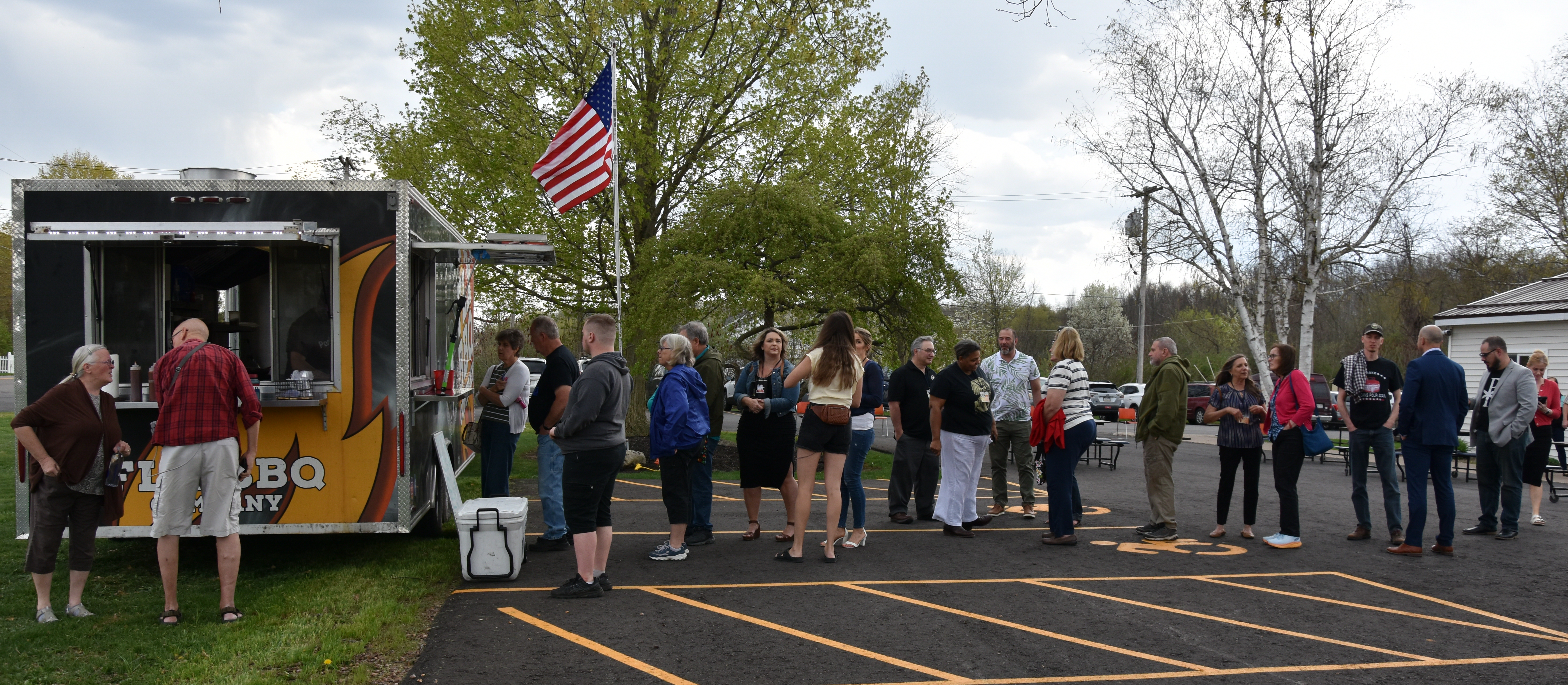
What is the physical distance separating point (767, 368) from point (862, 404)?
4.05 feet

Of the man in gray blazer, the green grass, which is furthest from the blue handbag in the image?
the green grass

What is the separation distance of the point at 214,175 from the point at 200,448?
2.09m

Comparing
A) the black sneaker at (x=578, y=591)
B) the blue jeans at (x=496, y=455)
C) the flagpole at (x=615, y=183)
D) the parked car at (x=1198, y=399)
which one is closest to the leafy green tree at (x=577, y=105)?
the flagpole at (x=615, y=183)

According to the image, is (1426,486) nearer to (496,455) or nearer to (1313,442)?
(1313,442)

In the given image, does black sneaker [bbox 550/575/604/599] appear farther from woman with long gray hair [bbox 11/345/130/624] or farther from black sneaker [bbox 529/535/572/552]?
woman with long gray hair [bbox 11/345/130/624]

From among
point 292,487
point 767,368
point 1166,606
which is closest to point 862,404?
point 767,368

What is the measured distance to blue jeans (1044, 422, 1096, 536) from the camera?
7078 mm

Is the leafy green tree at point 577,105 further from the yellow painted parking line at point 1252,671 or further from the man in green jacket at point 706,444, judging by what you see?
the yellow painted parking line at point 1252,671

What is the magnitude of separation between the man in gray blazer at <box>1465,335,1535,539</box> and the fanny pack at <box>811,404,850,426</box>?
5.81 metres

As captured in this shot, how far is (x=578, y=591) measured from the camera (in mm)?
5316

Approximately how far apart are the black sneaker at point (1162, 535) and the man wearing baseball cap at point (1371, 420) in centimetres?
160

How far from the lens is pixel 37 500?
4.61 m

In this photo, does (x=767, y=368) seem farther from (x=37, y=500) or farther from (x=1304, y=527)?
(x=1304, y=527)

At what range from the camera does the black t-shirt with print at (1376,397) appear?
7316 mm
